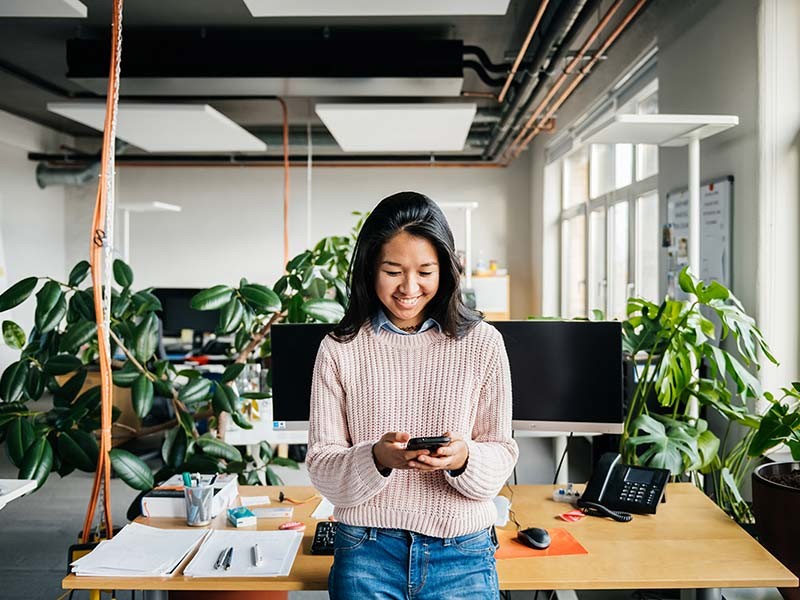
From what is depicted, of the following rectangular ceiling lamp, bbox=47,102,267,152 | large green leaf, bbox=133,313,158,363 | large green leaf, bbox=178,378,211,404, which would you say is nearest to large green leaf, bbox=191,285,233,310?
large green leaf, bbox=133,313,158,363

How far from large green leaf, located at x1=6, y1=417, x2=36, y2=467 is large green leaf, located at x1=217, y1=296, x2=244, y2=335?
0.65 m

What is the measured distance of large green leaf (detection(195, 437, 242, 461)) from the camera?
2533 millimetres

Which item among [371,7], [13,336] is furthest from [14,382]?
A: [371,7]

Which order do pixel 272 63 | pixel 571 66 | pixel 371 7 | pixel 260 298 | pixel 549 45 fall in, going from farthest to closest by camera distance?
pixel 272 63
pixel 571 66
pixel 549 45
pixel 371 7
pixel 260 298

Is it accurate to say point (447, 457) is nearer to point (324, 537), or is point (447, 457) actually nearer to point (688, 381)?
point (324, 537)

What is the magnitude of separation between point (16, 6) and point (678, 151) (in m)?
3.35

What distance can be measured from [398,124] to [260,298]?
3143 millimetres

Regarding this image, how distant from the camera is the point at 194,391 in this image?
249 centimetres

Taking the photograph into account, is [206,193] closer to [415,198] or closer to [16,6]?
[16,6]

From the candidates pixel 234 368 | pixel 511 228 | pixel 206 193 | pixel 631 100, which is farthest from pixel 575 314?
pixel 234 368

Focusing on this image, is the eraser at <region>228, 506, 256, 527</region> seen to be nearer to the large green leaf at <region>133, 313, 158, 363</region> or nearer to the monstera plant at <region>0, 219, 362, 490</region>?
the monstera plant at <region>0, 219, 362, 490</region>

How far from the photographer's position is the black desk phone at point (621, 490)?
6.89ft

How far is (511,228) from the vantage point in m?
9.06

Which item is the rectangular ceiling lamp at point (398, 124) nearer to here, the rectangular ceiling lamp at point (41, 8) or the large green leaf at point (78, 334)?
the rectangular ceiling lamp at point (41, 8)
